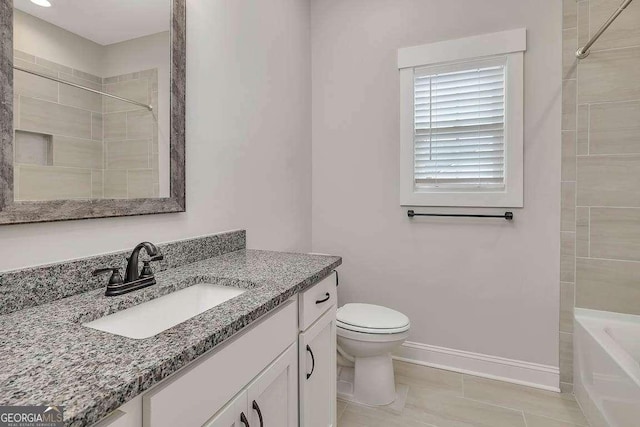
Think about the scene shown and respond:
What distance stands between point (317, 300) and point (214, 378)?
24.2 inches

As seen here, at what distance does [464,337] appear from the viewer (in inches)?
90.0

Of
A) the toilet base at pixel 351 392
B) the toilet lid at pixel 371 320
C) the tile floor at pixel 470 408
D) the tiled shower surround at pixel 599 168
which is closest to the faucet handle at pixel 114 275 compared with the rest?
the toilet lid at pixel 371 320

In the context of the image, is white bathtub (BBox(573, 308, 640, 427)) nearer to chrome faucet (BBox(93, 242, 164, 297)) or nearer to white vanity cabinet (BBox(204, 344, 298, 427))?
white vanity cabinet (BBox(204, 344, 298, 427))

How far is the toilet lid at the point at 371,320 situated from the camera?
6.12ft

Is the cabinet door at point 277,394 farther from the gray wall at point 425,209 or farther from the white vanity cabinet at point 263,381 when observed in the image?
the gray wall at point 425,209

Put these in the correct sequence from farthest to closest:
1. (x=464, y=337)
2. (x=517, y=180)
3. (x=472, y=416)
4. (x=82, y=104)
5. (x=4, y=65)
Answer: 1. (x=464, y=337)
2. (x=517, y=180)
3. (x=472, y=416)
4. (x=82, y=104)
5. (x=4, y=65)

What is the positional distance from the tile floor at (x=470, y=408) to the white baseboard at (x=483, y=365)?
0.05 meters

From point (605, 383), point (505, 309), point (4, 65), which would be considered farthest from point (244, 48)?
point (605, 383)

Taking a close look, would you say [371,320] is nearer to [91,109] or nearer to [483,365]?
[483,365]

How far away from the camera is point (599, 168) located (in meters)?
1.95

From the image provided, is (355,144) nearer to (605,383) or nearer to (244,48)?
(244,48)

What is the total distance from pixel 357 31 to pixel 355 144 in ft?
2.70

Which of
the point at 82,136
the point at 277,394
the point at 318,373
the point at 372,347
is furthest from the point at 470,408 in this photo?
the point at 82,136

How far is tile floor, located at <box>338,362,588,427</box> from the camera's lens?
1785 millimetres
